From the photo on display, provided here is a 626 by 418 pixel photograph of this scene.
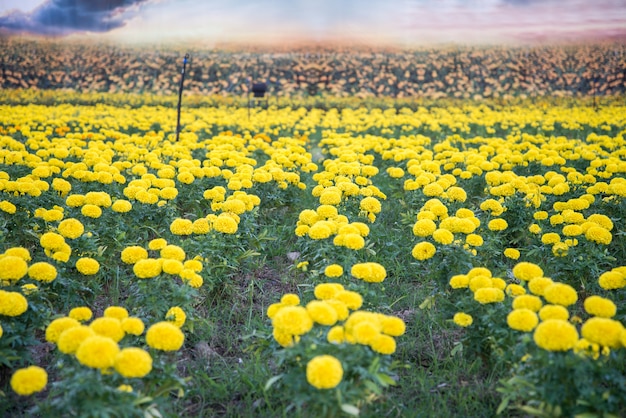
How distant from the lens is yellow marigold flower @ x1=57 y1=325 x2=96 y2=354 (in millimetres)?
2086

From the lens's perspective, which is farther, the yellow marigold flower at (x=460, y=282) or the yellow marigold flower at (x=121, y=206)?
the yellow marigold flower at (x=121, y=206)

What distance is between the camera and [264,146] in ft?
25.4

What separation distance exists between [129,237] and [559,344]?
355cm

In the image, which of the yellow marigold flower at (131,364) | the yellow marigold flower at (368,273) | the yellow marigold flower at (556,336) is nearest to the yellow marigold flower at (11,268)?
the yellow marigold flower at (131,364)

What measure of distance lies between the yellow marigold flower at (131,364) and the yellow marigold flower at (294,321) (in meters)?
0.57

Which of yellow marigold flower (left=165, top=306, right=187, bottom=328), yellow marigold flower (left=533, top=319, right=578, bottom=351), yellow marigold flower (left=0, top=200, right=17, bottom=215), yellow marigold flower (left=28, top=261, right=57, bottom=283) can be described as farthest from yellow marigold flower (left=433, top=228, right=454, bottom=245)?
yellow marigold flower (left=0, top=200, right=17, bottom=215)

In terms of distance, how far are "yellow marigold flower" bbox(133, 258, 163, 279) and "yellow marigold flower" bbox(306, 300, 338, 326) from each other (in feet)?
3.32

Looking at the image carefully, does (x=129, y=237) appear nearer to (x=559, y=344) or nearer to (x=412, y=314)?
(x=412, y=314)

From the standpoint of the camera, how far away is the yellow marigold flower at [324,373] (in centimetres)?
193

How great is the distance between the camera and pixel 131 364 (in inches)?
80.0

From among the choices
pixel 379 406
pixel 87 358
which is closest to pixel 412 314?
pixel 379 406

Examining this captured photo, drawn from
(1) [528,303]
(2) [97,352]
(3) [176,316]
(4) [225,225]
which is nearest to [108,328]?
(2) [97,352]

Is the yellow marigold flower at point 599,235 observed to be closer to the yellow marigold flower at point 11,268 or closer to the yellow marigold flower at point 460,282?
the yellow marigold flower at point 460,282

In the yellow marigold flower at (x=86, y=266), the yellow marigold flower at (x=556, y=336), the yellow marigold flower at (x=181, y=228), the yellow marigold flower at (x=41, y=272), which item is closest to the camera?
the yellow marigold flower at (x=556, y=336)
